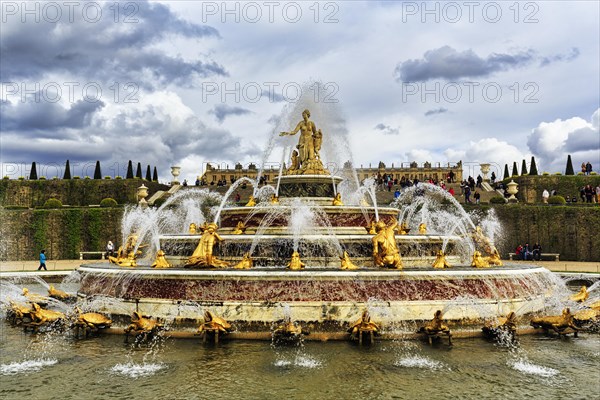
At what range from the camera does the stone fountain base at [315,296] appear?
13242mm

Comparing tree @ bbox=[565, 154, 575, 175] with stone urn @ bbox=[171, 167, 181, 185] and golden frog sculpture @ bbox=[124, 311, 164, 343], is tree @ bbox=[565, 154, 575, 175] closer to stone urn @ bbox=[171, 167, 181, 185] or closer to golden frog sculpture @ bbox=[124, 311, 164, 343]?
stone urn @ bbox=[171, 167, 181, 185]

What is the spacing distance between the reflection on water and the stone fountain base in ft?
3.66

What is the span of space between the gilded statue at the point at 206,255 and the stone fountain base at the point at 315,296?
986 millimetres

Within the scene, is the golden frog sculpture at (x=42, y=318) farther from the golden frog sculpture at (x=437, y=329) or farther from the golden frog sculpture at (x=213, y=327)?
the golden frog sculpture at (x=437, y=329)

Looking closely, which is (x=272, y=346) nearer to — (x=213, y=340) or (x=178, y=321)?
(x=213, y=340)

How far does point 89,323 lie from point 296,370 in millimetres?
5902

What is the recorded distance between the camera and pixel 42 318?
46.3ft

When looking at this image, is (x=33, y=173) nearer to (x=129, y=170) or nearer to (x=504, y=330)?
(x=129, y=170)

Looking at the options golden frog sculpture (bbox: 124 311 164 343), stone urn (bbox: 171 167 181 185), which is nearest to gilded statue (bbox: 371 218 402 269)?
golden frog sculpture (bbox: 124 311 164 343)

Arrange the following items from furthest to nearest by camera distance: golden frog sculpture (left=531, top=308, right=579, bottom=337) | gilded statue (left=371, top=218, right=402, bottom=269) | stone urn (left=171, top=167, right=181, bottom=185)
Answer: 1. stone urn (left=171, top=167, right=181, bottom=185)
2. gilded statue (left=371, top=218, right=402, bottom=269)
3. golden frog sculpture (left=531, top=308, right=579, bottom=337)

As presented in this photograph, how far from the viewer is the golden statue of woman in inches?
944

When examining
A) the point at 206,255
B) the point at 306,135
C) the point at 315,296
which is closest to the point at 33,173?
the point at 306,135

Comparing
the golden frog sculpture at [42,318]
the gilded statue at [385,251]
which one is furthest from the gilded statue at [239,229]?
the golden frog sculpture at [42,318]

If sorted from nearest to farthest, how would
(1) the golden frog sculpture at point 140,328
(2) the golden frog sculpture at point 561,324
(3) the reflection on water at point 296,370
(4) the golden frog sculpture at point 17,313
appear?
(3) the reflection on water at point 296,370, (1) the golden frog sculpture at point 140,328, (2) the golden frog sculpture at point 561,324, (4) the golden frog sculpture at point 17,313
